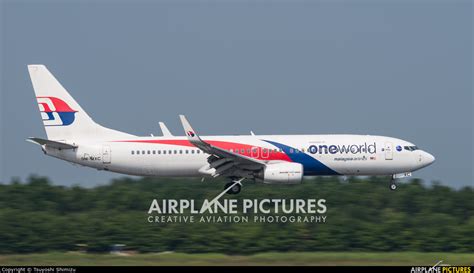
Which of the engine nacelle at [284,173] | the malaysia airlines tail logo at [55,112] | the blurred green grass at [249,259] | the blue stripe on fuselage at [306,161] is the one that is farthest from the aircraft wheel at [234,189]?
the malaysia airlines tail logo at [55,112]

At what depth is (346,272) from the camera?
3484 cm

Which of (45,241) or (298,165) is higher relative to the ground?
(298,165)

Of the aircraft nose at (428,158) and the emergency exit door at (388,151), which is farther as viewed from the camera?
the aircraft nose at (428,158)

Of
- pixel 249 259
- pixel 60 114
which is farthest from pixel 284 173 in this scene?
pixel 60 114

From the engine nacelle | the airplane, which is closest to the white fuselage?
the airplane

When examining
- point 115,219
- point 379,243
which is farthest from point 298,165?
point 115,219

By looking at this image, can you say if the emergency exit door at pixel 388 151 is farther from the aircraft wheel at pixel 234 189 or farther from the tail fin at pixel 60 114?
the tail fin at pixel 60 114

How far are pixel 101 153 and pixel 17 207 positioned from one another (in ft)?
21.3

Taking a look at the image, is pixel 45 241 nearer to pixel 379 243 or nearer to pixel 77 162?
pixel 77 162

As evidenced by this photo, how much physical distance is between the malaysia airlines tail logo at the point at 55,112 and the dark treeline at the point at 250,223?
5.02 meters

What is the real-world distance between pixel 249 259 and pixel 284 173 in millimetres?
7722

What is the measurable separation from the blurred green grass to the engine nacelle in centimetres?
595

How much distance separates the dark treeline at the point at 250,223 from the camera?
46.1 metres

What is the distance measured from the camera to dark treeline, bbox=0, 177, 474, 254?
46094 mm
